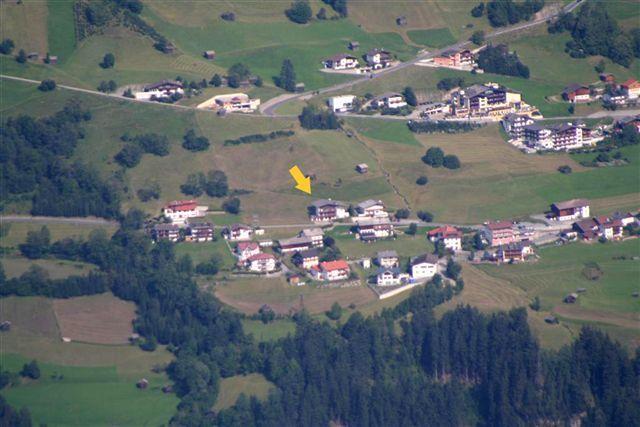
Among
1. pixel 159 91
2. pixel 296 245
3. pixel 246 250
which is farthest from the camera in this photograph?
pixel 159 91

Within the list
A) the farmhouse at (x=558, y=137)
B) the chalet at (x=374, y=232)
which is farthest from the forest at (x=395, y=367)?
the farmhouse at (x=558, y=137)

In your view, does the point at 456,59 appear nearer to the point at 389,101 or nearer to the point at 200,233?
the point at 389,101

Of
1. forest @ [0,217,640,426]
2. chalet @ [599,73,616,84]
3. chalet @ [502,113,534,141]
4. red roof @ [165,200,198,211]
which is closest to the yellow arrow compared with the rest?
red roof @ [165,200,198,211]

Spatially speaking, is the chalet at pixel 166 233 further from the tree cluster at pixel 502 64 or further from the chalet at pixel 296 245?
the tree cluster at pixel 502 64

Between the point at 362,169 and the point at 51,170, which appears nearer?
the point at 51,170

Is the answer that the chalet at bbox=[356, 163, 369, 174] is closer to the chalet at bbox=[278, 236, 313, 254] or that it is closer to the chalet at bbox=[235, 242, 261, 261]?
the chalet at bbox=[278, 236, 313, 254]

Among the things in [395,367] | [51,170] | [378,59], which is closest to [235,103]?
[378,59]
